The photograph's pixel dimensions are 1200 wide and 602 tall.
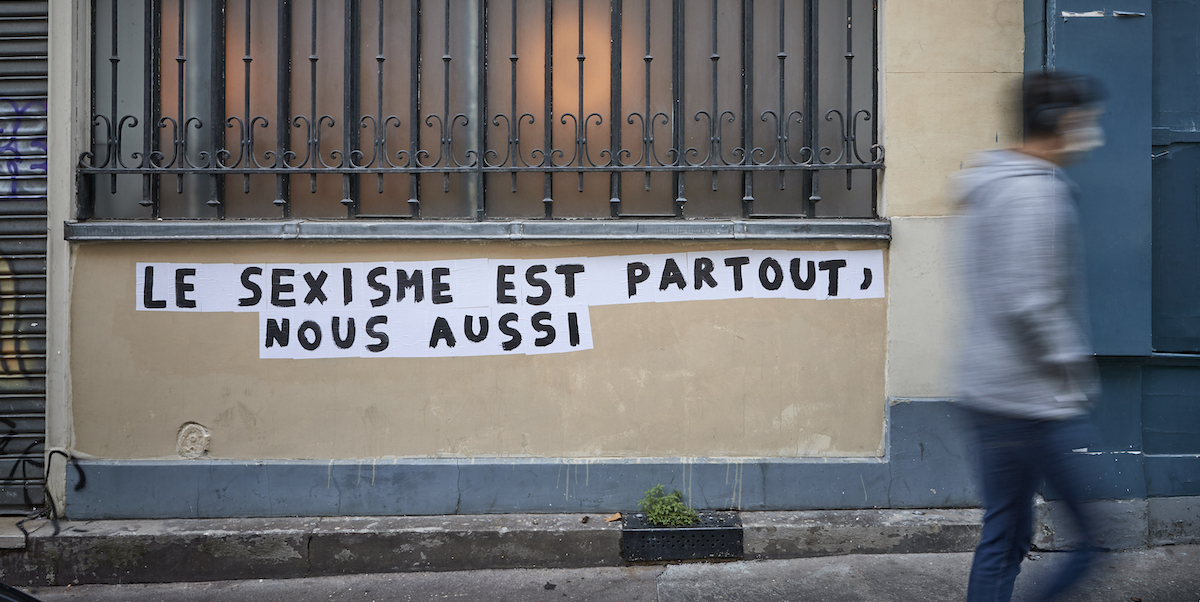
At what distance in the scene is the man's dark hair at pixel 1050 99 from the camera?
2402mm

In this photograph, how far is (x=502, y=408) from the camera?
14.3 feet

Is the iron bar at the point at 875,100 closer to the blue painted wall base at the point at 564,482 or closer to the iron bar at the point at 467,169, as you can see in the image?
the iron bar at the point at 467,169

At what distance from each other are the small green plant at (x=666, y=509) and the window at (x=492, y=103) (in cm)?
162

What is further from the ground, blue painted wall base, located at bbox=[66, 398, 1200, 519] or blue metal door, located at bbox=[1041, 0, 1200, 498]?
blue metal door, located at bbox=[1041, 0, 1200, 498]

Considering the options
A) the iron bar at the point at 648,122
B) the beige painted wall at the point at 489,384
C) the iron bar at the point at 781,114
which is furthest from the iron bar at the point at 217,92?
the iron bar at the point at 781,114

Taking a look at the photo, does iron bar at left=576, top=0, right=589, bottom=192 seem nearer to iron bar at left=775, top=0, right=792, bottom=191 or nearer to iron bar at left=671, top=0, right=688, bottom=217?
iron bar at left=671, top=0, right=688, bottom=217

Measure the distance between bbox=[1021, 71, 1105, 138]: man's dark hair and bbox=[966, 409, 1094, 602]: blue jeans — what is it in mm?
932

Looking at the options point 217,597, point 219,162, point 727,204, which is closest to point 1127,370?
point 727,204

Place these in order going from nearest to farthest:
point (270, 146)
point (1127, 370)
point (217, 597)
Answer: point (217, 597)
point (1127, 370)
point (270, 146)

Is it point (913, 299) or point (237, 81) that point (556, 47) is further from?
point (913, 299)

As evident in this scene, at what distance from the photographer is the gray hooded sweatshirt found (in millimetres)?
2305

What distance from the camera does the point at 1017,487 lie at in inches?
92.6

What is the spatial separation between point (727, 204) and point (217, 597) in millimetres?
3448

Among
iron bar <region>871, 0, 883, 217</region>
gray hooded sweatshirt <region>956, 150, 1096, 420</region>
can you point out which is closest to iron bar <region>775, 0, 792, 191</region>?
iron bar <region>871, 0, 883, 217</region>
